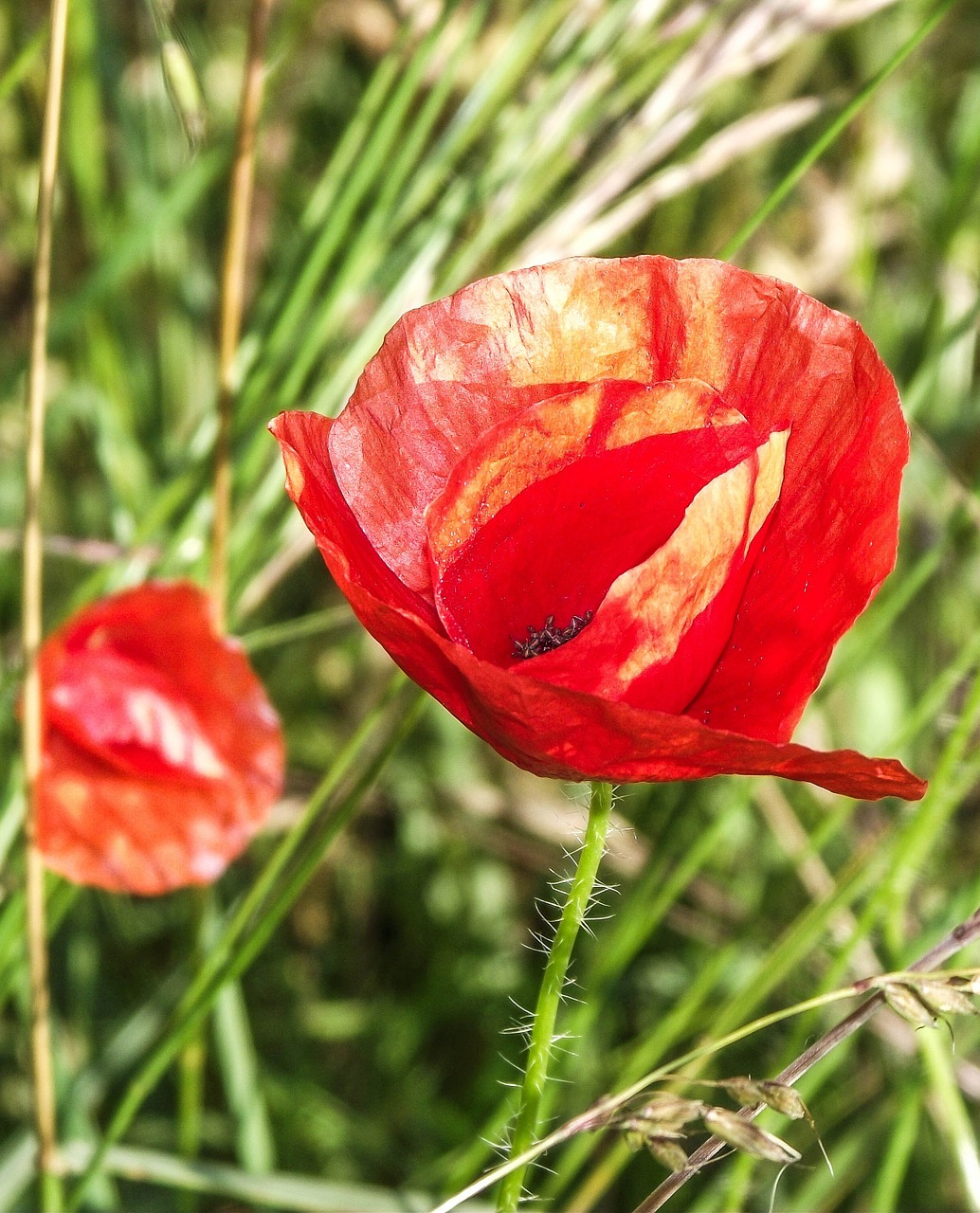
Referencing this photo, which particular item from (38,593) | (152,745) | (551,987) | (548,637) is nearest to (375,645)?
(152,745)

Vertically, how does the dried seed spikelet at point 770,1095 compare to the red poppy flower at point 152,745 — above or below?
above

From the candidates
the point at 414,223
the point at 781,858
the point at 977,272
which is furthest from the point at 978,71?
the point at 781,858

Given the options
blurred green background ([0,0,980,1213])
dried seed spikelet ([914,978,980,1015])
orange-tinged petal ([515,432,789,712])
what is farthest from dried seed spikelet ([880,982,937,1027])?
blurred green background ([0,0,980,1213])

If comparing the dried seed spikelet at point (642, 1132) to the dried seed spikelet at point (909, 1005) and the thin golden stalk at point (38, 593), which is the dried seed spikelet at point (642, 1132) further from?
the thin golden stalk at point (38, 593)

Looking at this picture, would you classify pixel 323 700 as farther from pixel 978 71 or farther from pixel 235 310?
pixel 978 71

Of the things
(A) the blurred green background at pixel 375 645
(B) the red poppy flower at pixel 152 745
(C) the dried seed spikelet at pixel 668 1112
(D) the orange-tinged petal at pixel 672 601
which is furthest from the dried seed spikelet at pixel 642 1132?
(B) the red poppy flower at pixel 152 745

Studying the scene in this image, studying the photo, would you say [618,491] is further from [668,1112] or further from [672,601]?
[668,1112]
